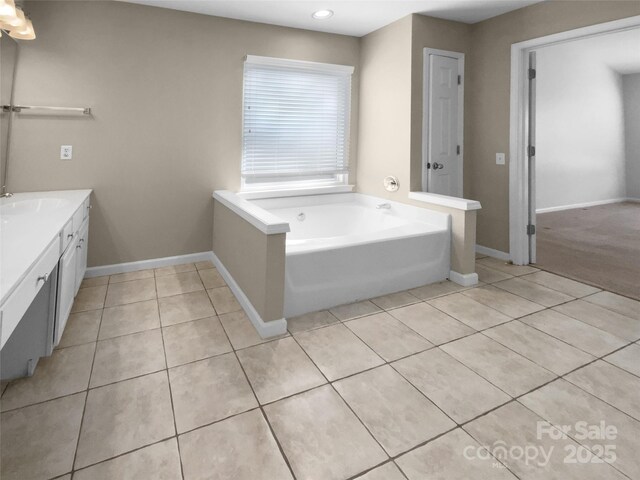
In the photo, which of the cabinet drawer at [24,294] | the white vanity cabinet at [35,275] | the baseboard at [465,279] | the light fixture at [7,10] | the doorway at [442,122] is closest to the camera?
the cabinet drawer at [24,294]

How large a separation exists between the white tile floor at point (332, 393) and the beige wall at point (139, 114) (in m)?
0.95

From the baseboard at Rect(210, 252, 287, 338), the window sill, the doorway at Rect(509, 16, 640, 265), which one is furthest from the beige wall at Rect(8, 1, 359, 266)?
the doorway at Rect(509, 16, 640, 265)

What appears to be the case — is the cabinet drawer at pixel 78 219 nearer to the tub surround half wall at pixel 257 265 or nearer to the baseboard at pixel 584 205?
the tub surround half wall at pixel 257 265

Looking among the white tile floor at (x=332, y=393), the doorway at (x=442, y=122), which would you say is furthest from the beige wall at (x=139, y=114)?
the doorway at (x=442, y=122)

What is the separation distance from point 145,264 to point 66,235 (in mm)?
1451

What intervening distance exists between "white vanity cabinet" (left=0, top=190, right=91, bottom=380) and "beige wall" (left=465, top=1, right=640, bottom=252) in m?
3.54

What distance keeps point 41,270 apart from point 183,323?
1.09 metres

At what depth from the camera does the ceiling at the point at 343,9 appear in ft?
10.1

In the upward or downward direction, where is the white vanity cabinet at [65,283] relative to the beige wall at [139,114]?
downward

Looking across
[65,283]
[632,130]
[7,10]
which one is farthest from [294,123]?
[632,130]

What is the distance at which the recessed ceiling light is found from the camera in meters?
3.26

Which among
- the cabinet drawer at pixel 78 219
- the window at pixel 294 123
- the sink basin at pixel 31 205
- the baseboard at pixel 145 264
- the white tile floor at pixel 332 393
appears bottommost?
the white tile floor at pixel 332 393

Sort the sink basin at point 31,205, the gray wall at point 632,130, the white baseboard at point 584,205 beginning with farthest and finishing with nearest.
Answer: the gray wall at point 632,130 → the white baseboard at point 584,205 → the sink basin at point 31,205

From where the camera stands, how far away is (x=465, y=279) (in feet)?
9.84
